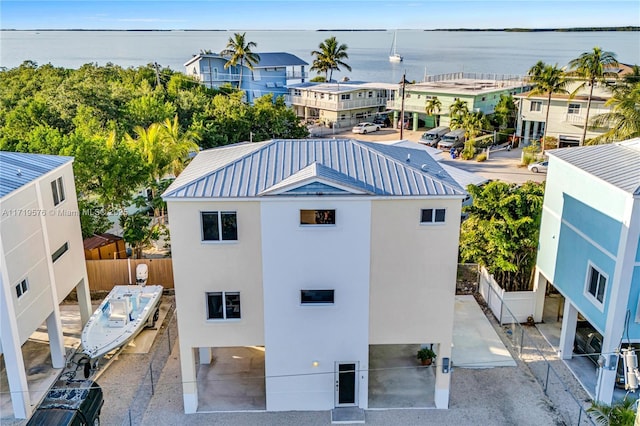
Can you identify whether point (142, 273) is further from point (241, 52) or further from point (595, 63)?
point (241, 52)

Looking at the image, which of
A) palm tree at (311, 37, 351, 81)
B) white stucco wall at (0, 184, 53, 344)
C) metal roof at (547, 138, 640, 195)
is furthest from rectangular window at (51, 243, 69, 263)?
palm tree at (311, 37, 351, 81)

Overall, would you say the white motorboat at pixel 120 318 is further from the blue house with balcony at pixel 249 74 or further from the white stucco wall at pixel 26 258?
the blue house with balcony at pixel 249 74

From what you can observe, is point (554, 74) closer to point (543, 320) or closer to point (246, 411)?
point (543, 320)

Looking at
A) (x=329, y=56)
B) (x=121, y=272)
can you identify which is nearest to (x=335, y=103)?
(x=329, y=56)

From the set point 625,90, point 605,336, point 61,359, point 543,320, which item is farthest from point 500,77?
point 61,359

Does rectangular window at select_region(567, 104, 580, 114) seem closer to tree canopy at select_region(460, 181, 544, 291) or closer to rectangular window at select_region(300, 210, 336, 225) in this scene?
tree canopy at select_region(460, 181, 544, 291)
